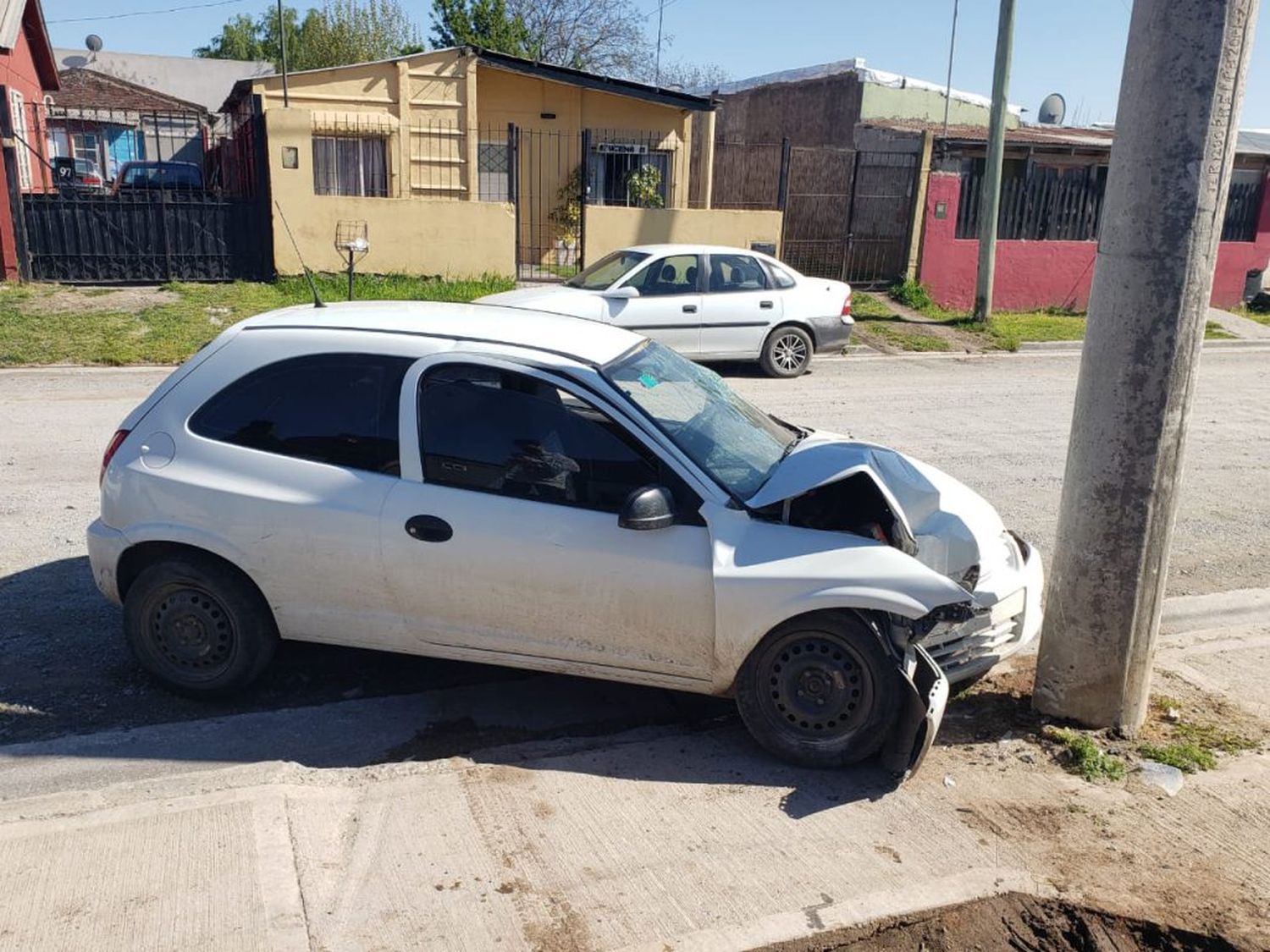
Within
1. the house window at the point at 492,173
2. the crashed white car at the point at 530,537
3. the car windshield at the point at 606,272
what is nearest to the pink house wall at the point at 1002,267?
the house window at the point at 492,173

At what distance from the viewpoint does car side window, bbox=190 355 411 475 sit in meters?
4.74

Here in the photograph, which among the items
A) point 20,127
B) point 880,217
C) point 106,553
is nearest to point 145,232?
point 20,127

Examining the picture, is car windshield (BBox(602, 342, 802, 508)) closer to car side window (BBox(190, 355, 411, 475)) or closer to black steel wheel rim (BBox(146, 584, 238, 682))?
car side window (BBox(190, 355, 411, 475))

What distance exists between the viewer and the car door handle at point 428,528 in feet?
14.9

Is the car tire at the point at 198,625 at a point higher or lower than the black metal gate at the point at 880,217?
lower

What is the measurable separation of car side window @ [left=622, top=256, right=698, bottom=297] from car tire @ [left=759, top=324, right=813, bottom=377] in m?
1.23

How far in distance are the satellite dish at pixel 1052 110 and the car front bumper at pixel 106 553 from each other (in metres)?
34.1

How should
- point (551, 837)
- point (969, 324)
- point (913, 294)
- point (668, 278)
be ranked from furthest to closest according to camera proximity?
1. point (913, 294)
2. point (969, 324)
3. point (668, 278)
4. point (551, 837)

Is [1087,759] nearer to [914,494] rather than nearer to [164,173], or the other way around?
[914,494]

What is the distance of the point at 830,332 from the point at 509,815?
36.6 ft

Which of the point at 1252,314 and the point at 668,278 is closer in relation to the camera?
the point at 668,278

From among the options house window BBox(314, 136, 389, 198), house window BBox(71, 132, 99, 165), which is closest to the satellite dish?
house window BBox(314, 136, 389, 198)

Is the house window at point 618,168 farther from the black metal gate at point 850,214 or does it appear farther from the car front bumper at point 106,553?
the car front bumper at point 106,553

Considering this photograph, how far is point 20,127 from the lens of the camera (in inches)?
894
